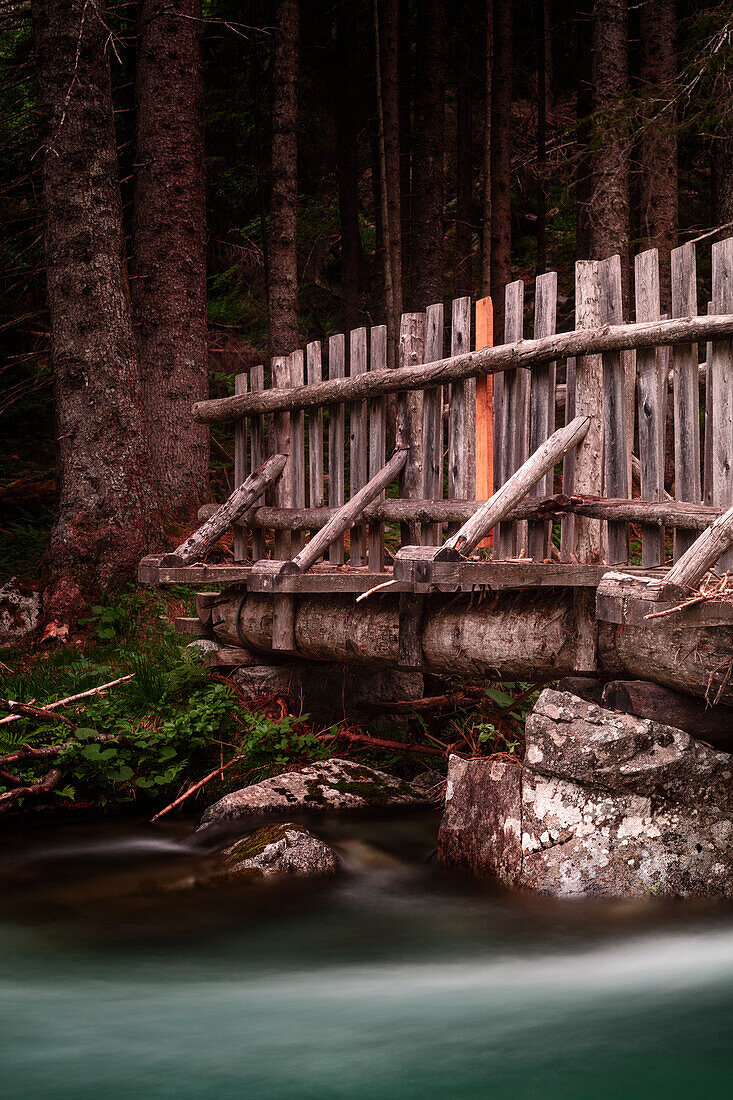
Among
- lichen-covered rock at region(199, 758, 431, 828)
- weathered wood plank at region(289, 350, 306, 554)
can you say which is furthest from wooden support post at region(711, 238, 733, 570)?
weathered wood plank at region(289, 350, 306, 554)

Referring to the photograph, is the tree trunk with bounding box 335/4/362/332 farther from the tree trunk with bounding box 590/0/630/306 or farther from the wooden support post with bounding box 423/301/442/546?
the wooden support post with bounding box 423/301/442/546

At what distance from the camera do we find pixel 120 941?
4.66 m

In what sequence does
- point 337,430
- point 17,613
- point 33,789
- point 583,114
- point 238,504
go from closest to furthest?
point 33,789 → point 337,430 → point 238,504 → point 17,613 → point 583,114

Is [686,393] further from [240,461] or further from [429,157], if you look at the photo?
[429,157]

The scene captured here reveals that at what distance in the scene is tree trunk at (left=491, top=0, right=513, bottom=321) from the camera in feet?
49.0

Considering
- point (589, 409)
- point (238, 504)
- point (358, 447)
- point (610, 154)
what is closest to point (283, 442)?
point (238, 504)

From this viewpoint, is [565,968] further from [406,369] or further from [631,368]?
[406,369]

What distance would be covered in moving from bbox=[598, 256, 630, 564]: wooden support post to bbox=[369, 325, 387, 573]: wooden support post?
148cm

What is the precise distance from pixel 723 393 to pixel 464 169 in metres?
14.6

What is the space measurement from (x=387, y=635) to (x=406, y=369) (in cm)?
159

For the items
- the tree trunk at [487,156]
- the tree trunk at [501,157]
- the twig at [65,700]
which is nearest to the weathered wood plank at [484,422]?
the twig at [65,700]

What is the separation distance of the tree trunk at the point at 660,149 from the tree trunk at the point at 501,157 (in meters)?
3.09

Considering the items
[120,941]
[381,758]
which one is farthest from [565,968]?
[381,758]

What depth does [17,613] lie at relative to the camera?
806cm
